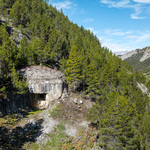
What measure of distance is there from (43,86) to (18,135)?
12636 millimetres

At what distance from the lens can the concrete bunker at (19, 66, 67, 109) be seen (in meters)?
29.3

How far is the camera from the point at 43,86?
29438 millimetres

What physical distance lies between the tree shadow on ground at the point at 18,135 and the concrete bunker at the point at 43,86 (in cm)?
804

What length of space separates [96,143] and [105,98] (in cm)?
1017

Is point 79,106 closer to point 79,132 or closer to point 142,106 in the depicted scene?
point 79,132

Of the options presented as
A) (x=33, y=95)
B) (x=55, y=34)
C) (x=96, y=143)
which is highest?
(x=55, y=34)

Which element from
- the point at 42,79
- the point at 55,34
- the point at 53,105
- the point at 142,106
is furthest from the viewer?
the point at 55,34

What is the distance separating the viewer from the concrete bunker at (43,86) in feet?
96.0

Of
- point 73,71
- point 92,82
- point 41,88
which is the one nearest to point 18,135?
point 41,88

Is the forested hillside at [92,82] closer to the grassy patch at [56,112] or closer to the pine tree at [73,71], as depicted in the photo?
the pine tree at [73,71]

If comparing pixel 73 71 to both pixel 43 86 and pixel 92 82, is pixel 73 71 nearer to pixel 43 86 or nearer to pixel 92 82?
pixel 92 82

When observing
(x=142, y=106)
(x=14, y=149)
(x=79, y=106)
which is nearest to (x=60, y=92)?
(x=79, y=106)

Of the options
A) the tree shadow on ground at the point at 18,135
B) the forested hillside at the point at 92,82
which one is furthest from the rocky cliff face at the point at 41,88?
the tree shadow on ground at the point at 18,135

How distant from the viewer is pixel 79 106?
29.2 m
